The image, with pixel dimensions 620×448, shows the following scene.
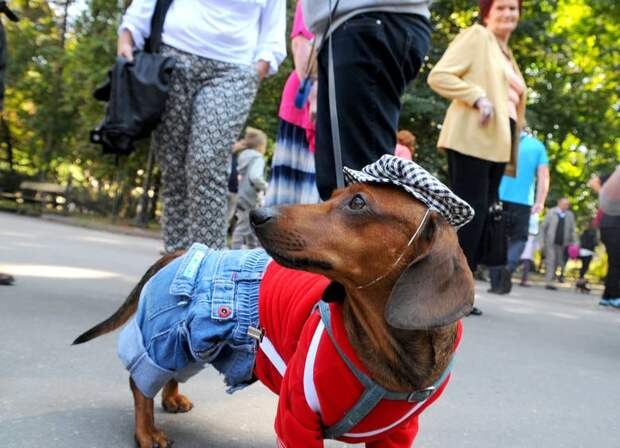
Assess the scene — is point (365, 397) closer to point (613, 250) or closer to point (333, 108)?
point (333, 108)

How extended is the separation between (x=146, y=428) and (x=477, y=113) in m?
3.76

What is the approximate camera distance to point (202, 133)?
3.94 metres

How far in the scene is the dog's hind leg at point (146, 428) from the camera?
235cm

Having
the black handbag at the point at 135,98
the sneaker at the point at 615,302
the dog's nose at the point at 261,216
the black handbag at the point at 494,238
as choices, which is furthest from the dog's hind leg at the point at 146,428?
the sneaker at the point at 615,302

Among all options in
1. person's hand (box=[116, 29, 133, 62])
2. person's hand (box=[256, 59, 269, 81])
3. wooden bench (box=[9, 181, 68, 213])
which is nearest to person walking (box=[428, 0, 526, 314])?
person's hand (box=[256, 59, 269, 81])

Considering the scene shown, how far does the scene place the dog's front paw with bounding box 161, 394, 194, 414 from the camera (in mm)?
2752

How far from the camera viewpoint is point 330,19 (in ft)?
9.62

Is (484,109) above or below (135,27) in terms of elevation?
below

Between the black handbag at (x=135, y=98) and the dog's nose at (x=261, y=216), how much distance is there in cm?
216

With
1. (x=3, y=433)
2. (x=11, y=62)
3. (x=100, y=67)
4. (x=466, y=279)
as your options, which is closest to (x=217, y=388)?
(x=3, y=433)

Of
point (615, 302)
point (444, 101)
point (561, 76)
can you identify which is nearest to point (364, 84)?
point (615, 302)

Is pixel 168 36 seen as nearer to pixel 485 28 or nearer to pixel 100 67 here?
pixel 485 28

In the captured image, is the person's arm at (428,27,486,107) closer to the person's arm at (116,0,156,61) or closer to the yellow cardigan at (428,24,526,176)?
the yellow cardigan at (428,24,526,176)

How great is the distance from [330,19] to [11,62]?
2599cm
